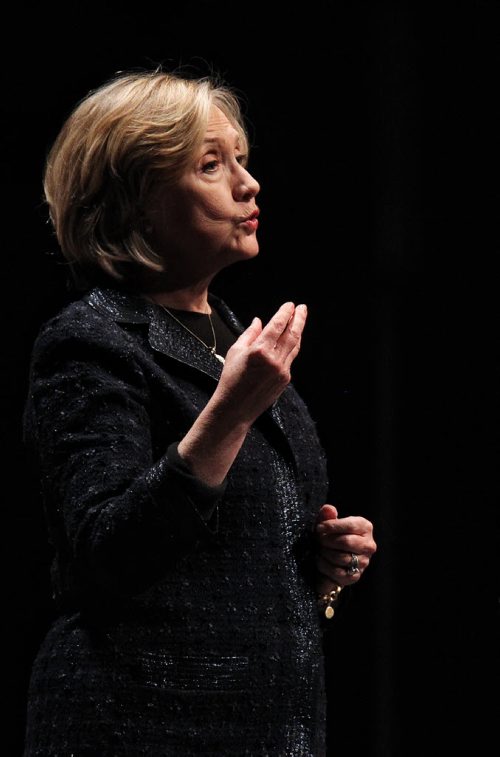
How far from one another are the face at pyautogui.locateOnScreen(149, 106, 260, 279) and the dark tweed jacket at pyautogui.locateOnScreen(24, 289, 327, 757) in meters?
0.14

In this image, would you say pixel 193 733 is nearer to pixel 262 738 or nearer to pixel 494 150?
pixel 262 738

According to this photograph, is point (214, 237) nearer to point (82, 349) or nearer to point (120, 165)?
point (120, 165)

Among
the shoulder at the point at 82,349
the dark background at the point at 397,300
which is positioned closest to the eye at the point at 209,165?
the shoulder at the point at 82,349

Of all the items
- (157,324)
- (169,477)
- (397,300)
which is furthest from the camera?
(397,300)

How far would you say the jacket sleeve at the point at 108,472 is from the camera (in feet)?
3.41

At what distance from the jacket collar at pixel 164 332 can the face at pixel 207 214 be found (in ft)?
0.28

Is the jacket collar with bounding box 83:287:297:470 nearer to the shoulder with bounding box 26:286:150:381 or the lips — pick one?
the shoulder with bounding box 26:286:150:381

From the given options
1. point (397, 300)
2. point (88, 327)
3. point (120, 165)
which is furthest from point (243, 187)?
point (397, 300)

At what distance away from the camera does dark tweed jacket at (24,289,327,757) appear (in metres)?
1.07

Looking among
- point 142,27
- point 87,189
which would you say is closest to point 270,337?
point 87,189

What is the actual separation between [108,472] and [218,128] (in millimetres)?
528

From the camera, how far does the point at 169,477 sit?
3.39 feet

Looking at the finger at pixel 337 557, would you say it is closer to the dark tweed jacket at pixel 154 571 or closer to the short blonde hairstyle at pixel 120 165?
the dark tweed jacket at pixel 154 571

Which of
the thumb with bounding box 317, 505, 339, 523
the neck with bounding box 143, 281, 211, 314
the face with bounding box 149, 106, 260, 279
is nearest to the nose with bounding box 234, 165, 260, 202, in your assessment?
the face with bounding box 149, 106, 260, 279
